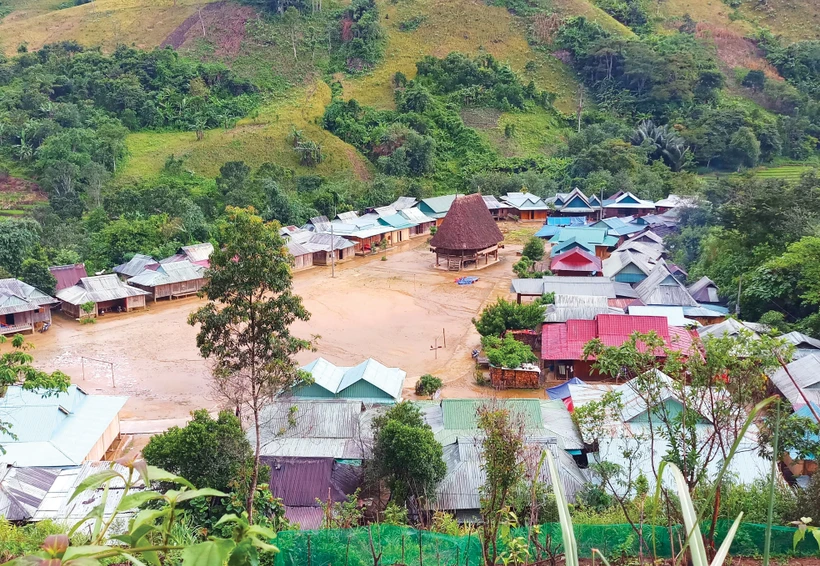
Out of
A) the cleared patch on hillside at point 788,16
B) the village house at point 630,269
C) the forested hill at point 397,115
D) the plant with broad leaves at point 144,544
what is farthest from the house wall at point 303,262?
the cleared patch on hillside at point 788,16

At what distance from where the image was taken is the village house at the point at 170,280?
2992cm

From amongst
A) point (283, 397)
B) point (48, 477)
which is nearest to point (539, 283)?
point (283, 397)

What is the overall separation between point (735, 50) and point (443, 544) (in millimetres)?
77530

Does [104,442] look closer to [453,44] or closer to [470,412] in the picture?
[470,412]

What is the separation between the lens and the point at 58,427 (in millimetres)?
15484

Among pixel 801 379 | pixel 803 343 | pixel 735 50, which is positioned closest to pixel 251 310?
pixel 801 379

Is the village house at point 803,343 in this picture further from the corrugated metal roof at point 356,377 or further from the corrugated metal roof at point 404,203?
the corrugated metal roof at point 404,203

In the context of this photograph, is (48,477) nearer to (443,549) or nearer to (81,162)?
(443,549)

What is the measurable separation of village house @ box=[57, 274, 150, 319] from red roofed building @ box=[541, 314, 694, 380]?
58.2ft

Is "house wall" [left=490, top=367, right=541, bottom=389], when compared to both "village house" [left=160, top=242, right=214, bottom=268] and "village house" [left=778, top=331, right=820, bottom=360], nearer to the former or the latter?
"village house" [left=778, top=331, right=820, bottom=360]

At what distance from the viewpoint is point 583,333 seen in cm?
2066

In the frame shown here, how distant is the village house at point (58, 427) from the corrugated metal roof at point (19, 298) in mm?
10469

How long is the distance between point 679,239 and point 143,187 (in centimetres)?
2974

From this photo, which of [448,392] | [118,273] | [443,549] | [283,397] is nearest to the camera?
[443,549]
